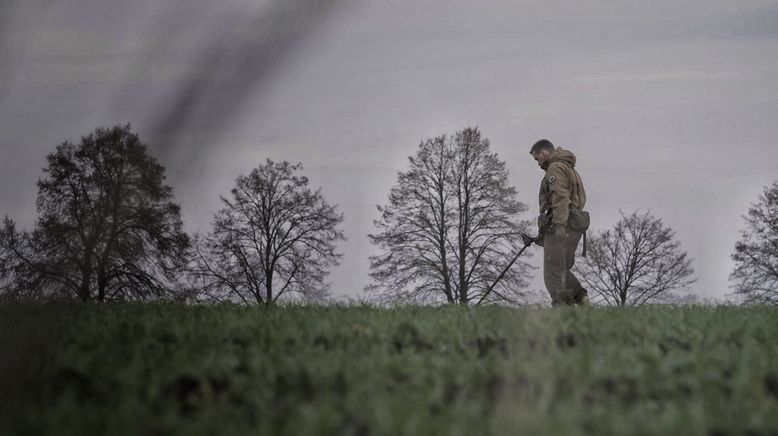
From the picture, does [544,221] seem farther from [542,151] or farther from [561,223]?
[542,151]

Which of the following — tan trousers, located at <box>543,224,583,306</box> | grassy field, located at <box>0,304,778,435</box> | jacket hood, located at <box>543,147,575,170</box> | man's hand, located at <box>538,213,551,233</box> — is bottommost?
grassy field, located at <box>0,304,778,435</box>

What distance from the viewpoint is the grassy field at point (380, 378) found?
10.0 feet

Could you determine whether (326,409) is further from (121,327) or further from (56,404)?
(121,327)

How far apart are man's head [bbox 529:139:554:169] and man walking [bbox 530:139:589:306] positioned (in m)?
0.11

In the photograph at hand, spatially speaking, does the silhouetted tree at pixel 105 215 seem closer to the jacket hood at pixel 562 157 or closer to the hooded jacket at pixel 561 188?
the hooded jacket at pixel 561 188

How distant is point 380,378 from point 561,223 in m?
→ 7.86

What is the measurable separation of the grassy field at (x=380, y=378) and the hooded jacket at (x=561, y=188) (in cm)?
492

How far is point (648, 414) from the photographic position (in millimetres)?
3412

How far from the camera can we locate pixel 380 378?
394cm

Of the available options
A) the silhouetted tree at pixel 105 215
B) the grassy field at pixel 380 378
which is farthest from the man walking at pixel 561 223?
the silhouetted tree at pixel 105 215

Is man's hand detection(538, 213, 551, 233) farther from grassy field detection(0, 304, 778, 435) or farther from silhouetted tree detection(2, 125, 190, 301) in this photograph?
silhouetted tree detection(2, 125, 190, 301)

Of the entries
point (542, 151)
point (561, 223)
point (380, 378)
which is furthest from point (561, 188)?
point (380, 378)

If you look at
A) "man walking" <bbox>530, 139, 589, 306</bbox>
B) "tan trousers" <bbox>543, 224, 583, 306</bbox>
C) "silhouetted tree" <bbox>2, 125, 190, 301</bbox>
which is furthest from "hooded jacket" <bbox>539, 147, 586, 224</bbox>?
"silhouetted tree" <bbox>2, 125, 190, 301</bbox>

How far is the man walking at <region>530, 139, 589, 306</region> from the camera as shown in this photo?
11367mm
